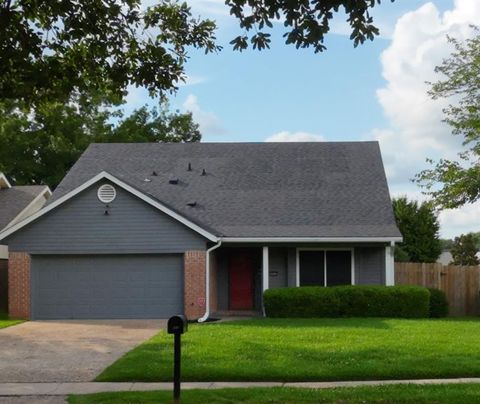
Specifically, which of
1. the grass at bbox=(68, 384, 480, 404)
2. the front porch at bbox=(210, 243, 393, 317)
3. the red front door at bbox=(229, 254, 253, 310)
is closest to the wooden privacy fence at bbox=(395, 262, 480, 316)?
the front porch at bbox=(210, 243, 393, 317)

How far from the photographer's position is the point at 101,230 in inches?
894

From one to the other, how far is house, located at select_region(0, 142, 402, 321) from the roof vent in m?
0.03

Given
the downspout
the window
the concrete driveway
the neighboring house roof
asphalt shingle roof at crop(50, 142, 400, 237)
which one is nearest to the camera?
the concrete driveway

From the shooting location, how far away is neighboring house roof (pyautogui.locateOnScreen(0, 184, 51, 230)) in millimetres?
29708

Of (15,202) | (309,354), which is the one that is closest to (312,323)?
(309,354)

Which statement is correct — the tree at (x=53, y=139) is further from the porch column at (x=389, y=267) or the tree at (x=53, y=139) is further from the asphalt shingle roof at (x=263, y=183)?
the porch column at (x=389, y=267)

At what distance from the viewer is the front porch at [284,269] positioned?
24.3 metres

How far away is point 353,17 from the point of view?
8.24m

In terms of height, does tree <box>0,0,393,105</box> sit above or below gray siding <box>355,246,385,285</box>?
above

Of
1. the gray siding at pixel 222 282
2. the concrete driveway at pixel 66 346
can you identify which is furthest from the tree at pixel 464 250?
the concrete driveway at pixel 66 346

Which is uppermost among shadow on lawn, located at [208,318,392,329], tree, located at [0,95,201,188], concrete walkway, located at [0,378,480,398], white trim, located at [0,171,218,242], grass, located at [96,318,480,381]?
tree, located at [0,95,201,188]

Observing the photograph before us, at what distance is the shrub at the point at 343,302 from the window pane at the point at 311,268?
221 centimetres

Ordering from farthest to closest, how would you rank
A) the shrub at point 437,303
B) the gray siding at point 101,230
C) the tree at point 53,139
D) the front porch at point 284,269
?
the tree at point 53,139 → the front porch at point 284,269 → the shrub at point 437,303 → the gray siding at point 101,230

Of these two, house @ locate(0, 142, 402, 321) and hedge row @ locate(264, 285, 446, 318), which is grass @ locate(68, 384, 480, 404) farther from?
house @ locate(0, 142, 402, 321)
